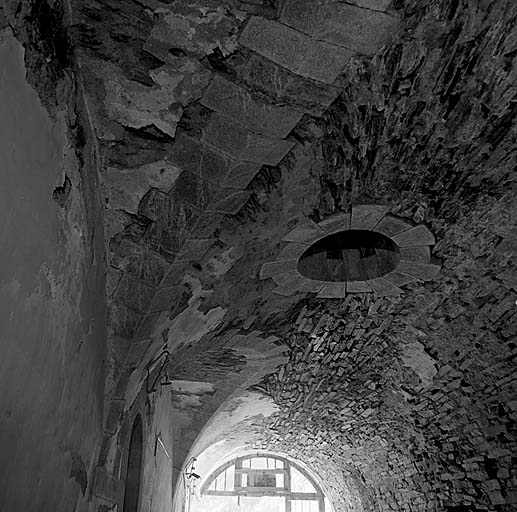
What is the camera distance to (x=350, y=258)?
3.94 m

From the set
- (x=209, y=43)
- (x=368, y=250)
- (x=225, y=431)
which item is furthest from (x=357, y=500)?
(x=209, y=43)

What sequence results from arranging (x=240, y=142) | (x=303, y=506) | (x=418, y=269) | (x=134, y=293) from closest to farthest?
1. (x=240, y=142)
2. (x=134, y=293)
3. (x=418, y=269)
4. (x=303, y=506)

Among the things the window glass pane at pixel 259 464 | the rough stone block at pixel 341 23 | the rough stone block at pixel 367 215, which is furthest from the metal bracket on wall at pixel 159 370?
the window glass pane at pixel 259 464

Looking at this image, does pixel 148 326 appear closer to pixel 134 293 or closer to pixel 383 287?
pixel 134 293

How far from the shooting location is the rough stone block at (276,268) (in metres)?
3.56

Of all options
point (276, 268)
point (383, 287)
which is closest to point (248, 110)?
point (276, 268)

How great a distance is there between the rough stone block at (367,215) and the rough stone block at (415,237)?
24cm

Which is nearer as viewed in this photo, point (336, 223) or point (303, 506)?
point (336, 223)

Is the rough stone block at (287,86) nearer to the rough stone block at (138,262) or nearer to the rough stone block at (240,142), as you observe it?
the rough stone block at (240,142)

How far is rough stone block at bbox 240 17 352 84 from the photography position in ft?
6.70

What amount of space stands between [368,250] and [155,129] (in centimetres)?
202

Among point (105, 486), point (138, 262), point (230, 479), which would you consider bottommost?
point (105, 486)

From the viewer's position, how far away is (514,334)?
4270 mm

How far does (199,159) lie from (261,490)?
14.5 metres
